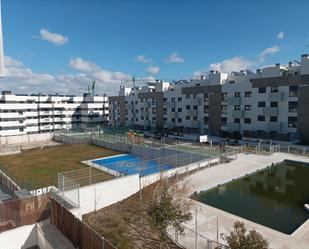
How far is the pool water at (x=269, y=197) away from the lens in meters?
16.1

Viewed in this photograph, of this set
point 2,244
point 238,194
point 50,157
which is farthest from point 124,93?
point 2,244

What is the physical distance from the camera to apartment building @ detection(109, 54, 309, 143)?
40.5 m

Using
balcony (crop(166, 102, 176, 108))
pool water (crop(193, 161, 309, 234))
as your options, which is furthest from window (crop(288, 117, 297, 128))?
balcony (crop(166, 102, 176, 108))

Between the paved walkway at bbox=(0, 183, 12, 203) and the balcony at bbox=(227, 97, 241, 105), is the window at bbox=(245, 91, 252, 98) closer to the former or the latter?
the balcony at bbox=(227, 97, 241, 105)

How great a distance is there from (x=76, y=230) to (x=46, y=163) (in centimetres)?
2522

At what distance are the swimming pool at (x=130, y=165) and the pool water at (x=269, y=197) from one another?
6.07 meters

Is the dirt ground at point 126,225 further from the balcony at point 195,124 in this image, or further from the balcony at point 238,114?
the balcony at point 195,124

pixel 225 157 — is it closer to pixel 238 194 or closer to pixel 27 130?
pixel 238 194

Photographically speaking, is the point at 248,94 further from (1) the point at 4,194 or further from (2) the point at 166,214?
(1) the point at 4,194

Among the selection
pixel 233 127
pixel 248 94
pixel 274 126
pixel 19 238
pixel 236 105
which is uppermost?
pixel 248 94

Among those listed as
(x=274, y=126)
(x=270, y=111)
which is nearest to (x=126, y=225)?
(x=274, y=126)

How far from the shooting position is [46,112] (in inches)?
3031

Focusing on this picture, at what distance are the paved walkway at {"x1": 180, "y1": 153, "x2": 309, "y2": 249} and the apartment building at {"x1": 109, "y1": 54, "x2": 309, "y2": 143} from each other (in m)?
→ 18.7

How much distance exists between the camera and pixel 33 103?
243ft
